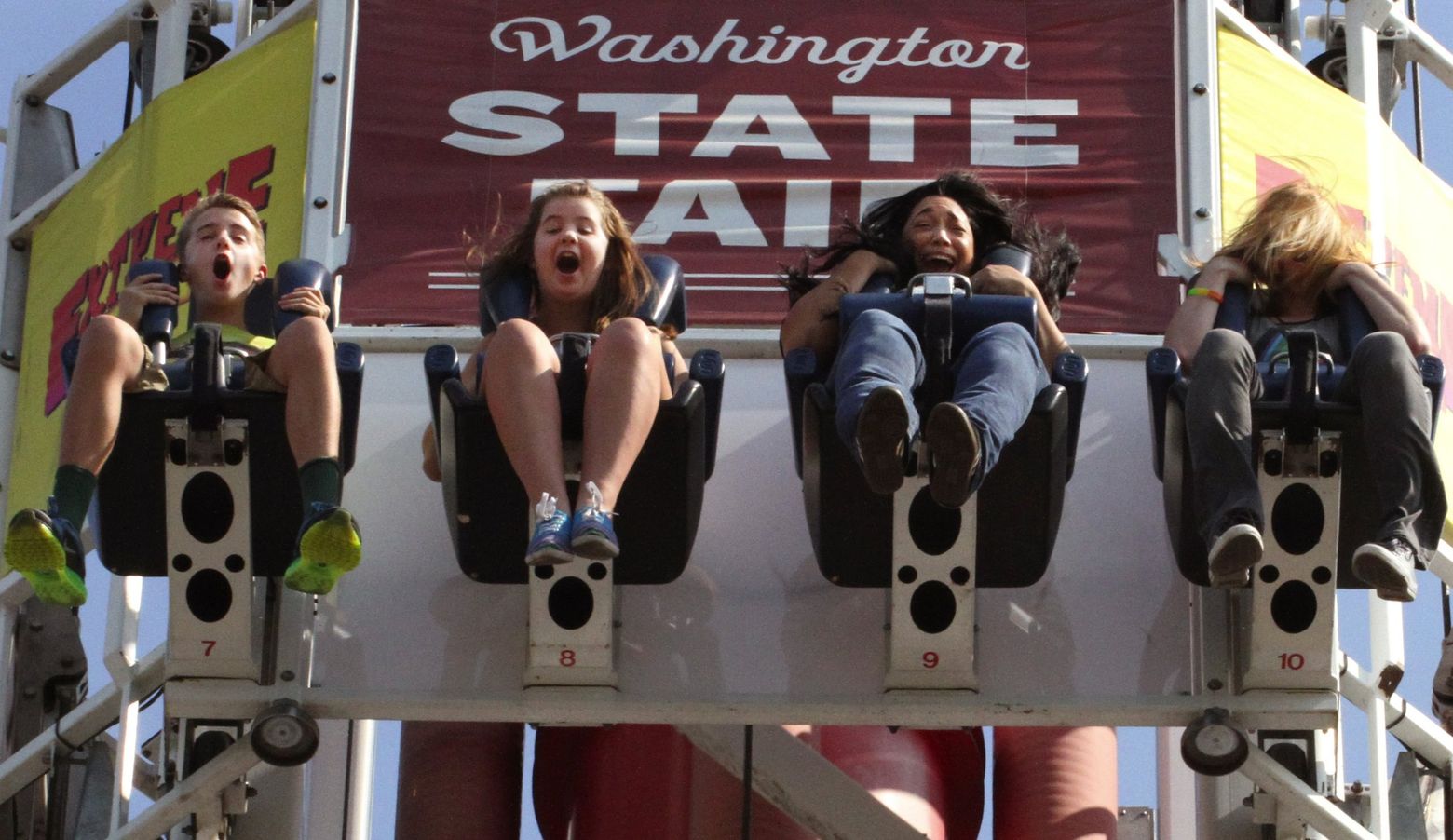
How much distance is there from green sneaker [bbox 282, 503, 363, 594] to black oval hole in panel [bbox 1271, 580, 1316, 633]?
2.18 m

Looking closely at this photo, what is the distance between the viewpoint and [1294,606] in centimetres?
726

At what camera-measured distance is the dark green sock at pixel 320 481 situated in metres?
6.95

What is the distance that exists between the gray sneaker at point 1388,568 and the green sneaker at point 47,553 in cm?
283

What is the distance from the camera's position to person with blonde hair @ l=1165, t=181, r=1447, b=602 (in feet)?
22.2

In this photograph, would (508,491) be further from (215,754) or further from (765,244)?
(765,244)

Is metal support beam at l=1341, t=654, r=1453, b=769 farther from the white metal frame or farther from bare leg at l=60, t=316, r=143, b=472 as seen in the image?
bare leg at l=60, t=316, r=143, b=472

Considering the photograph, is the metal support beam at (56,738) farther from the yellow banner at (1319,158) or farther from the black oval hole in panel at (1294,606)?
the yellow banner at (1319,158)

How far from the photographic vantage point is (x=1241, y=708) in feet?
24.1

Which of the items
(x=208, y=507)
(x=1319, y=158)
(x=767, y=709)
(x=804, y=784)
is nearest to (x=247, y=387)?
(x=208, y=507)

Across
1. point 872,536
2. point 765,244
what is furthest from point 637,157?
point 872,536

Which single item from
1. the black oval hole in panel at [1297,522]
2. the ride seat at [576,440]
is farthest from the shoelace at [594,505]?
the black oval hole in panel at [1297,522]

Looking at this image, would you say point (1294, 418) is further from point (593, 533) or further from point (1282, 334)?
point (593, 533)

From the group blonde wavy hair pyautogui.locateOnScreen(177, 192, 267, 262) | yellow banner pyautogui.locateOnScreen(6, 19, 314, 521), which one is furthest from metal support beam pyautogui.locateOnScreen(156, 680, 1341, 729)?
yellow banner pyautogui.locateOnScreen(6, 19, 314, 521)

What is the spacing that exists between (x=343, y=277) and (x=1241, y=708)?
2901mm
